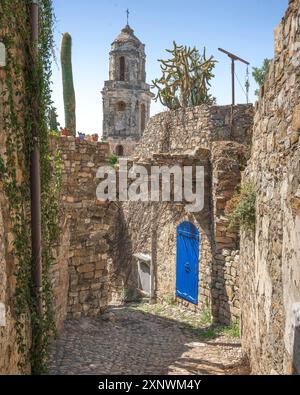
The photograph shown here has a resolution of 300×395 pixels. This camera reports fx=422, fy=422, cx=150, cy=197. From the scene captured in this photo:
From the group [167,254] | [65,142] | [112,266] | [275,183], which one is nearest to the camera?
[275,183]

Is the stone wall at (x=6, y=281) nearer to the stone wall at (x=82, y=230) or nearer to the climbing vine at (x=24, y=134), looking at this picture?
the climbing vine at (x=24, y=134)

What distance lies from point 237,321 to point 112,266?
6.96m

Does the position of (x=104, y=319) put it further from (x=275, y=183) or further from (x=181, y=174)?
(x=275, y=183)

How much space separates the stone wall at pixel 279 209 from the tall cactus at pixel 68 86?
9.06 meters

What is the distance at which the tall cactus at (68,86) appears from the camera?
13148 mm

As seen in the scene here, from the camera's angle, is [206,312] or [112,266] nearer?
[206,312]

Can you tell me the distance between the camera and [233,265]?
9344 mm

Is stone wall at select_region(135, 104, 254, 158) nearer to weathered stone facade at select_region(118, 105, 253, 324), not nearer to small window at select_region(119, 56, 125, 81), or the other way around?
weathered stone facade at select_region(118, 105, 253, 324)

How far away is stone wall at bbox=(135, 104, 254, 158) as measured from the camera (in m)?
12.0

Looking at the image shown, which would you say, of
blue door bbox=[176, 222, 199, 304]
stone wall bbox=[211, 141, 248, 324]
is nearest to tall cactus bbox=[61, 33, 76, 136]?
blue door bbox=[176, 222, 199, 304]

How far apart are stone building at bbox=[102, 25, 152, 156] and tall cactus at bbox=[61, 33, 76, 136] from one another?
1750cm

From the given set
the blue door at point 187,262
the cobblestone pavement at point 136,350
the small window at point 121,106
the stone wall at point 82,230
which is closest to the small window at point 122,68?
the small window at point 121,106
